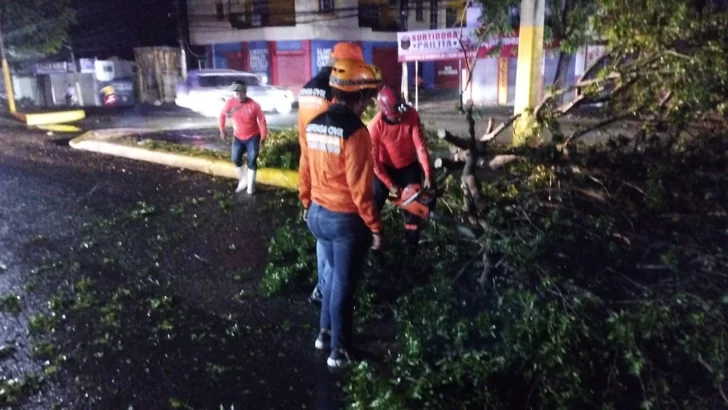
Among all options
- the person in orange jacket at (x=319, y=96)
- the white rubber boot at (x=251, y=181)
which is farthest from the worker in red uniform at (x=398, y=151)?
the white rubber boot at (x=251, y=181)

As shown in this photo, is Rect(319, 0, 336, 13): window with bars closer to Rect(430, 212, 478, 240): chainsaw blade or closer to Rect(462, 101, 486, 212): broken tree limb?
Rect(462, 101, 486, 212): broken tree limb

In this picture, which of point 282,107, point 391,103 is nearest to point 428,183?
point 391,103

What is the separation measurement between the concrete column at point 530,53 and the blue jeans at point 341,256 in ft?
20.5

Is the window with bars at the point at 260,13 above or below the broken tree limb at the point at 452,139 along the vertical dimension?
above

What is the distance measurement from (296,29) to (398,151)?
976 inches

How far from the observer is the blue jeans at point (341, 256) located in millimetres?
3859

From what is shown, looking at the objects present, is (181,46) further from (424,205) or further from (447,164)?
(424,205)

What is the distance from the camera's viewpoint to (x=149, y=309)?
16.5 feet

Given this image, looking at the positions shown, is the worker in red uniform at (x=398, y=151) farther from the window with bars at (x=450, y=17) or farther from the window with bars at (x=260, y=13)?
the window with bars at (x=450, y=17)

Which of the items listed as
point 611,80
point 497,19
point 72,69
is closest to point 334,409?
point 611,80

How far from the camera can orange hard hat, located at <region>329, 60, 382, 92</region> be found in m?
3.71

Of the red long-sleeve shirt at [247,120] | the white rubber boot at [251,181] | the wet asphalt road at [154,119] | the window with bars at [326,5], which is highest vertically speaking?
the window with bars at [326,5]

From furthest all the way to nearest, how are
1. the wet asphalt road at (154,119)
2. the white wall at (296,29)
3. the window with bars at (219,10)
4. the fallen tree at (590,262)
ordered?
the window with bars at (219,10), the white wall at (296,29), the wet asphalt road at (154,119), the fallen tree at (590,262)

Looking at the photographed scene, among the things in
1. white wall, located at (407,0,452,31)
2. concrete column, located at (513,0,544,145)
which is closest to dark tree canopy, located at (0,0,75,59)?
white wall, located at (407,0,452,31)
